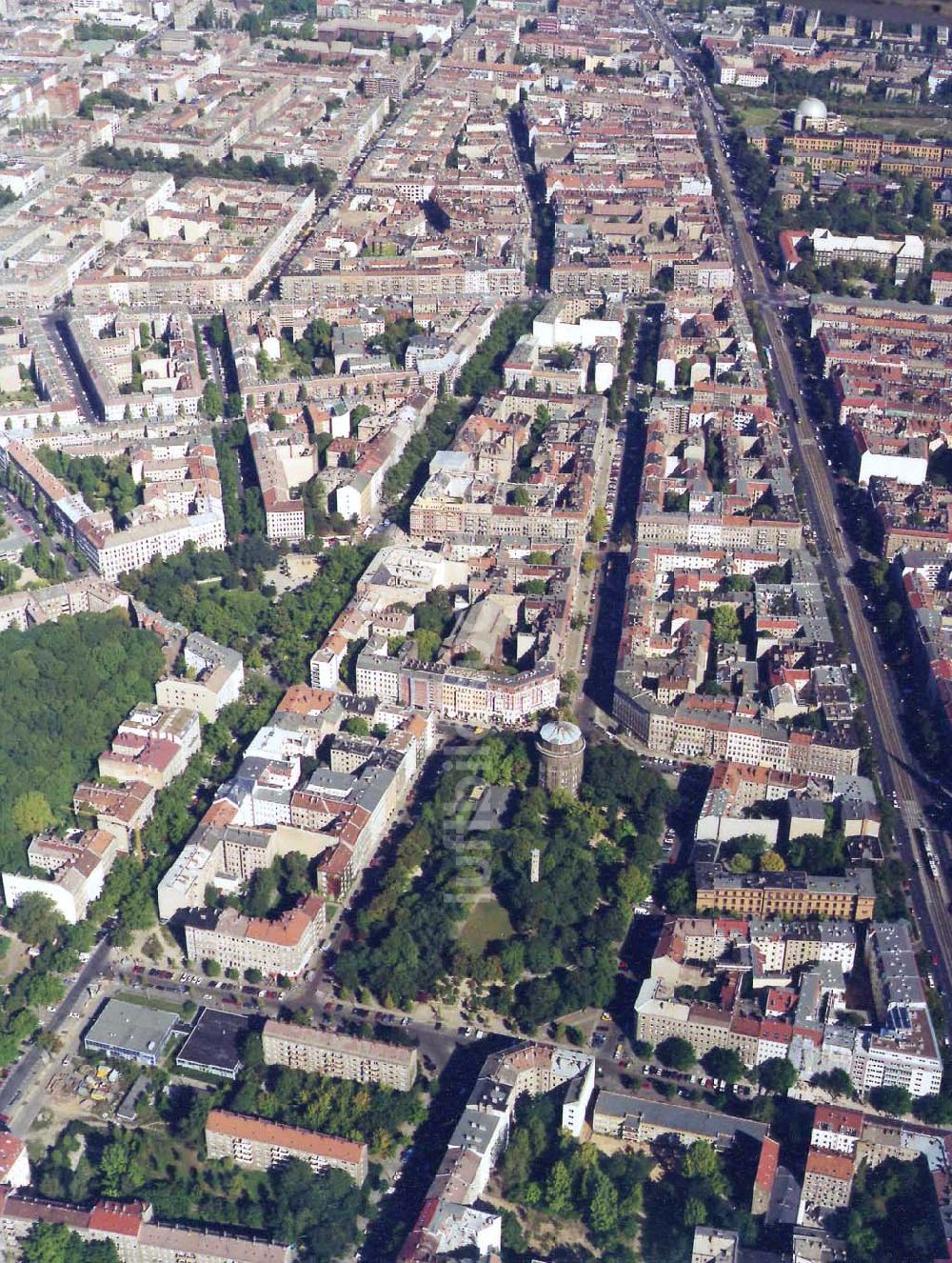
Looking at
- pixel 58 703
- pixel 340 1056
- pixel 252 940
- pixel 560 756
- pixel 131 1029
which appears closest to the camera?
pixel 340 1056

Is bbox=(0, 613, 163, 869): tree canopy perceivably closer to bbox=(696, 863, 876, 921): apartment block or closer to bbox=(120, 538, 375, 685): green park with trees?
bbox=(120, 538, 375, 685): green park with trees

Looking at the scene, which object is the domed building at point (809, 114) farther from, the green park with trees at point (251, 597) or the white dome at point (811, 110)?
the green park with trees at point (251, 597)

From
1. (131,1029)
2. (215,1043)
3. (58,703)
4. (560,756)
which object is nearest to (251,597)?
(58,703)

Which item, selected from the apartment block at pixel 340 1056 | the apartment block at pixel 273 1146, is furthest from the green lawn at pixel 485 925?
the apartment block at pixel 273 1146

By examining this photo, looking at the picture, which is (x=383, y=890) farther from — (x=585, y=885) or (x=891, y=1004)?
(x=891, y=1004)

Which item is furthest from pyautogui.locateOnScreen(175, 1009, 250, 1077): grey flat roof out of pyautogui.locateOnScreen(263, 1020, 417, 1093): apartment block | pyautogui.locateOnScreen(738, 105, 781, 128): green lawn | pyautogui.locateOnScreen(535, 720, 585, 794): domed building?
pyautogui.locateOnScreen(738, 105, 781, 128): green lawn

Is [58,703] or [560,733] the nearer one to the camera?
[560,733]

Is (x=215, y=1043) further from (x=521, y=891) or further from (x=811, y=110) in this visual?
(x=811, y=110)
